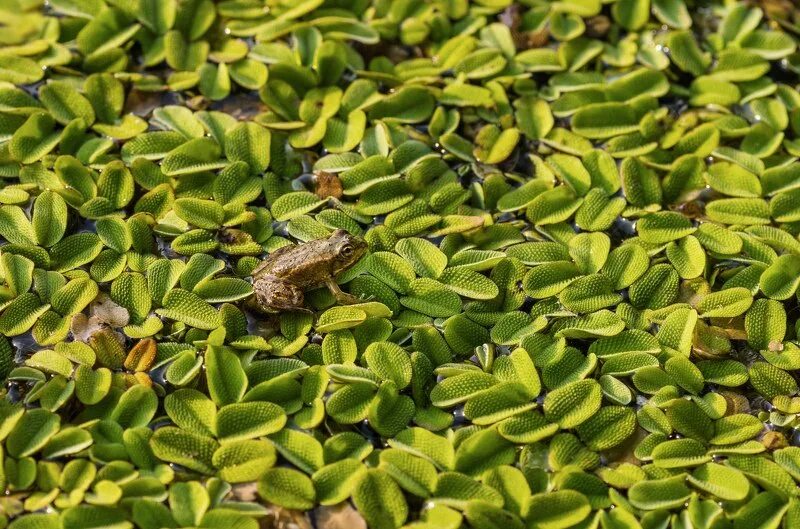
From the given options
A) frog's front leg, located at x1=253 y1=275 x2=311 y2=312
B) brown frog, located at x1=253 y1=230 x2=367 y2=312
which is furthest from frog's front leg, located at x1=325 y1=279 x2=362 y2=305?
frog's front leg, located at x1=253 y1=275 x2=311 y2=312

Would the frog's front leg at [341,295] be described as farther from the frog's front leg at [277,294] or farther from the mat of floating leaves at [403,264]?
the frog's front leg at [277,294]

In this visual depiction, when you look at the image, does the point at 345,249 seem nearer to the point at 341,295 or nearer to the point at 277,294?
the point at 341,295

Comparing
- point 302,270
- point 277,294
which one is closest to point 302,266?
point 302,270

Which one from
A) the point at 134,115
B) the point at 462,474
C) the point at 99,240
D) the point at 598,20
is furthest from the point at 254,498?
the point at 598,20

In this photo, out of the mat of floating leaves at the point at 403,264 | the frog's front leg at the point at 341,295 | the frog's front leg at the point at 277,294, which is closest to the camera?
the mat of floating leaves at the point at 403,264

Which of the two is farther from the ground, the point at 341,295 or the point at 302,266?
the point at 302,266

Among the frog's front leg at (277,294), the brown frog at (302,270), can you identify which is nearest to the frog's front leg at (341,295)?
the brown frog at (302,270)

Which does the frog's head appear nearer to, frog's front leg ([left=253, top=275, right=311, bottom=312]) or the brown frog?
the brown frog

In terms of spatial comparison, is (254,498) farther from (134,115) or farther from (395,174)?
(134,115)
